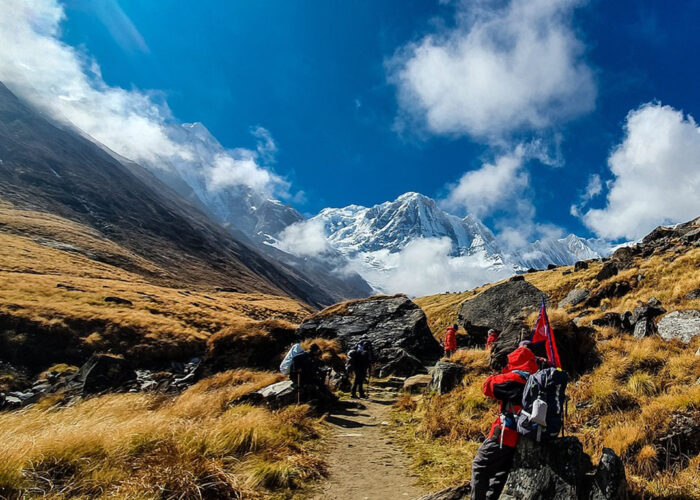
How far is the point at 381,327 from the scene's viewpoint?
24.7 meters

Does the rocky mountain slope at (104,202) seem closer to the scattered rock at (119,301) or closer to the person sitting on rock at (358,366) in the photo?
the scattered rock at (119,301)

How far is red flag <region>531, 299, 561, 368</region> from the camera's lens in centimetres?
659

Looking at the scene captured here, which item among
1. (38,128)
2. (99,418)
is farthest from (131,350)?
(38,128)

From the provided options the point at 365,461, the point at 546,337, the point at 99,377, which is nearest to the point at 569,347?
the point at 546,337


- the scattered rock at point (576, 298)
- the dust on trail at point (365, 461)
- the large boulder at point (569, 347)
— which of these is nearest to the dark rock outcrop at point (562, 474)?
the dust on trail at point (365, 461)

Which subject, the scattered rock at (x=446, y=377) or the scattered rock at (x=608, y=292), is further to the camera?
the scattered rock at (x=608, y=292)

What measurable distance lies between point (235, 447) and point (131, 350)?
2730cm

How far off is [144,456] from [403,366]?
16335 mm

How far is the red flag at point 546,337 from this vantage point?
21.6 ft

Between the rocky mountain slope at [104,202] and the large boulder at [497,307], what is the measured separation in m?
94.0

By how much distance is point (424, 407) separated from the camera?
1217 cm

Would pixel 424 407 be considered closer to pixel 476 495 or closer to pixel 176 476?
pixel 476 495

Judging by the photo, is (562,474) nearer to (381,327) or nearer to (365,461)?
(365,461)

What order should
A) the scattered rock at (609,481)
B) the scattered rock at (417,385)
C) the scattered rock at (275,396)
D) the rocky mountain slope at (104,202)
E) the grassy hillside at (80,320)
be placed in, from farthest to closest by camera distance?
1. the rocky mountain slope at (104,202)
2. the grassy hillside at (80,320)
3. the scattered rock at (417,385)
4. the scattered rock at (275,396)
5. the scattered rock at (609,481)
